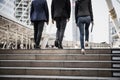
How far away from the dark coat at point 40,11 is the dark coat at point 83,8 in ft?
3.77

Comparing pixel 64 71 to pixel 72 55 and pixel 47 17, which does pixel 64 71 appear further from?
pixel 47 17

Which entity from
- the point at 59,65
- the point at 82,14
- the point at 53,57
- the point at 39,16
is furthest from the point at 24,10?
the point at 59,65

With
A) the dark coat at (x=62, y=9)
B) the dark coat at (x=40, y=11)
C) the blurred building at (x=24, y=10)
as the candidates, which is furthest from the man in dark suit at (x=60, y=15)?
the blurred building at (x=24, y=10)

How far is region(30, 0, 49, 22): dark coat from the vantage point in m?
9.08

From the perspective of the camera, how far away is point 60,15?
8.80m

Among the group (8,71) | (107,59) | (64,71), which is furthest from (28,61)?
(107,59)

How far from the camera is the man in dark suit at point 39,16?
9.07 meters

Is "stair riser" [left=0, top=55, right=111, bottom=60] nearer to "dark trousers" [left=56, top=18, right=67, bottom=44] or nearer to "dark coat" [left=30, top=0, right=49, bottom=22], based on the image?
"dark trousers" [left=56, top=18, right=67, bottom=44]

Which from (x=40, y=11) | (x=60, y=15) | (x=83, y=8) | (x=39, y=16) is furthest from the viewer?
(x=40, y=11)

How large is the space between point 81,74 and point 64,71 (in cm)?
37

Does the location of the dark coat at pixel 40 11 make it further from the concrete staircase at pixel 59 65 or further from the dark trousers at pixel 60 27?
the concrete staircase at pixel 59 65

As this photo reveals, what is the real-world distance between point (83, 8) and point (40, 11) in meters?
1.49

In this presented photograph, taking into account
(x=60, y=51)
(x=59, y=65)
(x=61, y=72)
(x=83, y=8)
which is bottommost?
(x=61, y=72)

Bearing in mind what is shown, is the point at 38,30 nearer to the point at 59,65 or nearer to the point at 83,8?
the point at 83,8
